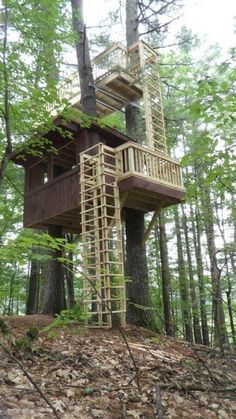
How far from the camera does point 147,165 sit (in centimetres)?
902

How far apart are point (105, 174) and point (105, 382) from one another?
515 cm

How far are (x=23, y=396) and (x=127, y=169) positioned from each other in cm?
615

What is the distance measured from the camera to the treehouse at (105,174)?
817 cm

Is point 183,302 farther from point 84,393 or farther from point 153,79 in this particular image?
point 84,393

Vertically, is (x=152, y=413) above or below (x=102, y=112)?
below

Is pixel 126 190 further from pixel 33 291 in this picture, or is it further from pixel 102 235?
pixel 33 291

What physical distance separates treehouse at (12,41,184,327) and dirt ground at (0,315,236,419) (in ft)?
5.74

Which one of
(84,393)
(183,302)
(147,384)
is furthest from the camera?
(183,302)

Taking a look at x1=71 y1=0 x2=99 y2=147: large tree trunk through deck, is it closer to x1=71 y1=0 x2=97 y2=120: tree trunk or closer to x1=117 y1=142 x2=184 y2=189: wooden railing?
x1=71 y1=0 x2=97 y2=120: tree trunk

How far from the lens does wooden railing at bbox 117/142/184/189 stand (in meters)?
8.57

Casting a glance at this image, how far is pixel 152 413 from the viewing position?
11.9 feet

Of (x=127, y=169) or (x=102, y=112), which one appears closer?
(x=127, y=169)

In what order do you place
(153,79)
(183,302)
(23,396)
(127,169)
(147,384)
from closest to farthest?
(23,396) < (147,384) < (127,169) < (153,79) < (183,302)

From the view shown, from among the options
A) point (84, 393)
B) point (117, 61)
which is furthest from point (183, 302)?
point (84, 393)
